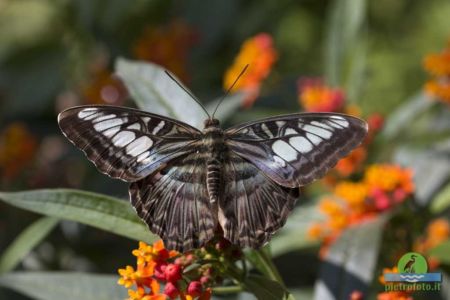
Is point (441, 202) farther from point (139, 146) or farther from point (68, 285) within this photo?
point (68, 285)

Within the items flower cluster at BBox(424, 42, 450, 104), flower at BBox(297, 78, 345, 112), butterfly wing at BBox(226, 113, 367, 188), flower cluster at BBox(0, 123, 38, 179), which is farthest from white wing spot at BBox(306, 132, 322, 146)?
flower cluster at BBox(0, 123, 38, 179)

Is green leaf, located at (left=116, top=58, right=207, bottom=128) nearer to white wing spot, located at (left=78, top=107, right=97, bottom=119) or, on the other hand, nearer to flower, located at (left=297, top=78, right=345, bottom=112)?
white wing spot, located at (left=78, top=107, right=97, bottom=119)

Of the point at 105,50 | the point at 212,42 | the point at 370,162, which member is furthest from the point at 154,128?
the point at 212,42

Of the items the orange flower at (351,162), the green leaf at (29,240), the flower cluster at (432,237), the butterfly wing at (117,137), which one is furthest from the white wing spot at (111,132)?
the flower cluster at (432,237)

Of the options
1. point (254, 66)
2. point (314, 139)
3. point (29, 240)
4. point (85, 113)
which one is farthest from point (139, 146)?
point (254, 66)

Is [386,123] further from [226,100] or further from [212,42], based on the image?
[212,42]

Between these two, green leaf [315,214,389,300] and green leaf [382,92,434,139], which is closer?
green leaf [315,214,389,300]
